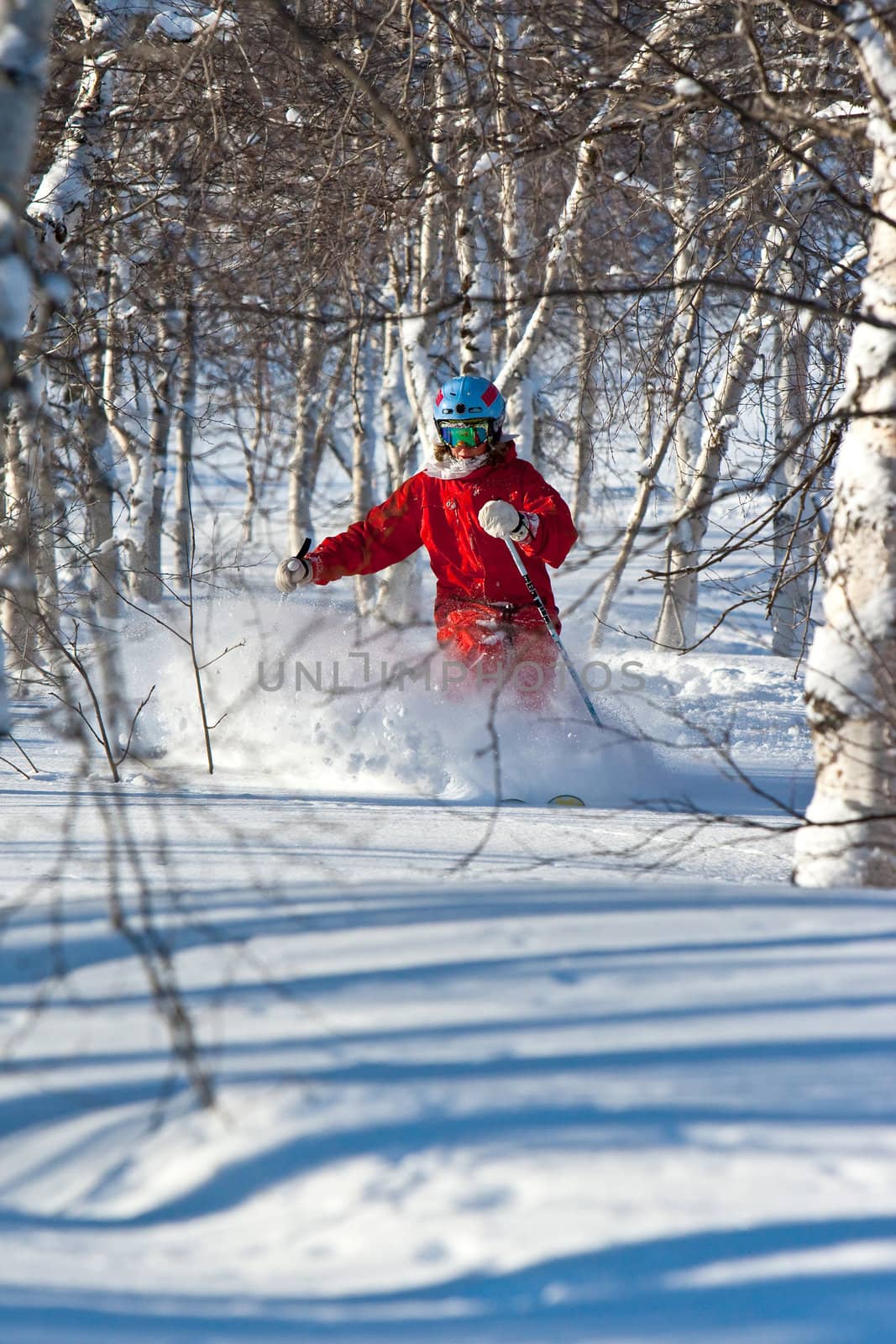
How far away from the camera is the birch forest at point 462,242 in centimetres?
221

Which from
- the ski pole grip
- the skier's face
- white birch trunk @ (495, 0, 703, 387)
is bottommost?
the ski pole grip

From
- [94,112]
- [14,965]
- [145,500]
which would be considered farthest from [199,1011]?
[145,500]

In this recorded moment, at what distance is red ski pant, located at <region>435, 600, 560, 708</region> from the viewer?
5.49 m

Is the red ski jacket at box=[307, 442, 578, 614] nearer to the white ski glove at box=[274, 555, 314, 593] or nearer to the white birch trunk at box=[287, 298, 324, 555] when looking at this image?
the white ski glove at box=[274, 555, 314, 593]

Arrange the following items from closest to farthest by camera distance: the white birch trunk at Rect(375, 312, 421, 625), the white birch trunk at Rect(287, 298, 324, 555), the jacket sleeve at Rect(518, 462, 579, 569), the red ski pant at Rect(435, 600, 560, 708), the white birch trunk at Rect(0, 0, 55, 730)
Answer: the white birch trunk at Rect(0, 0, 55, 730) → the jacket sleeve at Rect(518, 462, 579, 569) → the red ski pant at Rect(435, 600, 560, 708) → the white birch trunk at Rect(375, 312, 421, 625) → the white birch trunk at Rect(287, 298, 324, 555)

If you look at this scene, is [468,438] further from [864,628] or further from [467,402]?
[864,628]

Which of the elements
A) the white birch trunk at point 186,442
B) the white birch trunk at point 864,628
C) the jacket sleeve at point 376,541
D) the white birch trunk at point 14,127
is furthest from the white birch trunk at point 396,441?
the white birch trunk at point 14,127

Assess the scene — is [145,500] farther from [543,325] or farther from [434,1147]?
[434,1147]

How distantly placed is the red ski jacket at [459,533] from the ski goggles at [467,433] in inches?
5.4

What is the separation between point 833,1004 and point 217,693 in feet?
15.4

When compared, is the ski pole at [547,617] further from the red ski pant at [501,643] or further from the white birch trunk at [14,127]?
the white birch trunk at [14,127]

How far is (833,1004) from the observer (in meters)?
1.61

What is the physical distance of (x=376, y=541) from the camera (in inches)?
223

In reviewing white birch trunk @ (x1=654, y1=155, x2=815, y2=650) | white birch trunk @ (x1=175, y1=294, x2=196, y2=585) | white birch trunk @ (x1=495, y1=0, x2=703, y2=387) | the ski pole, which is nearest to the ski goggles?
the ski pole
